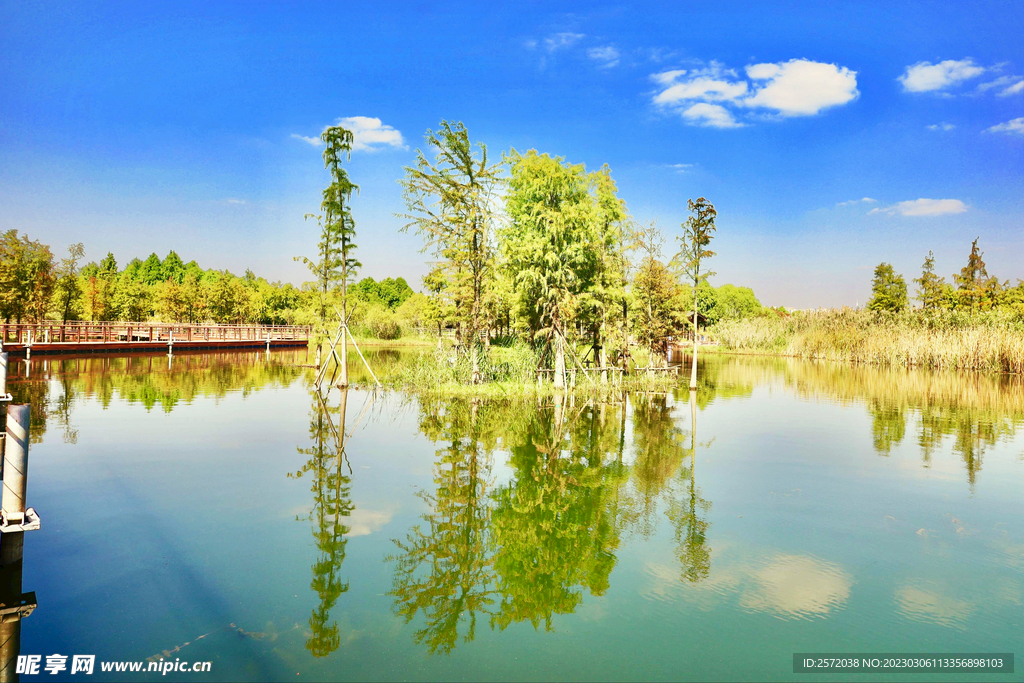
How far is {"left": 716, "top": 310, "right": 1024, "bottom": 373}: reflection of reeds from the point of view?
104 ft

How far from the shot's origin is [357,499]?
295 inches

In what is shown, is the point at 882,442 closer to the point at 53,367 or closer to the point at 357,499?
the point at 357,499

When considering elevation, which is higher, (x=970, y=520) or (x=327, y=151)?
(x=327, y=151)

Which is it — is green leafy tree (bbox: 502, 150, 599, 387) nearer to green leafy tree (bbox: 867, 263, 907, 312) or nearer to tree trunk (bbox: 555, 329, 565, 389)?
tree trunk (bbox: 555, 329, 565, 389)

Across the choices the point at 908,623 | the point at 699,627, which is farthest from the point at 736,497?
the point at 699,627

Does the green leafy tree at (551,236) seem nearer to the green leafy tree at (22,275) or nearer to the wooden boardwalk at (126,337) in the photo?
the wooden boardwalk at (126,337)

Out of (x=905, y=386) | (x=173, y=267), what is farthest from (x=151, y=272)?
(x=905, y=386)

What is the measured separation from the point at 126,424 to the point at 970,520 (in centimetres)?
1447

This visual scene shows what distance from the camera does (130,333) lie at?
36.8 m

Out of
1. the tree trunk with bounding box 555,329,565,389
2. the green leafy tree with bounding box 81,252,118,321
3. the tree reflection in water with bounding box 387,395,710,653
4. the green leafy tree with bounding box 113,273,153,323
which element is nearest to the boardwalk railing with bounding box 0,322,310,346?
the green leafy tree with bounding box 81,252,118,321

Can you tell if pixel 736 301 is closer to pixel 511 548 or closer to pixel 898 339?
pixel 898 339

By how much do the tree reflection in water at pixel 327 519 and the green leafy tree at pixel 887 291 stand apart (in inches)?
2148

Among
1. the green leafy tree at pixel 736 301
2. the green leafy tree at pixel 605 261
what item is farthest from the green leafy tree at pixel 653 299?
the green leafy tree at pixel 736 301

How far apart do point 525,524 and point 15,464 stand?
4.81 m
